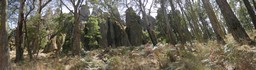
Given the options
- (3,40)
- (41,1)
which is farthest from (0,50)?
(41,1)

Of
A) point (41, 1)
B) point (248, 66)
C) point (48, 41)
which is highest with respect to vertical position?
point (41, 1)

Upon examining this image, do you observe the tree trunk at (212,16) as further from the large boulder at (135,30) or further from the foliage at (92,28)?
the large boulder at (135,30)

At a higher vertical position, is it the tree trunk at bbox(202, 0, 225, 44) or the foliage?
the tree trunk at bbox(202, 0, 225, 44)

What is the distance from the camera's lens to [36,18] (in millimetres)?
18688

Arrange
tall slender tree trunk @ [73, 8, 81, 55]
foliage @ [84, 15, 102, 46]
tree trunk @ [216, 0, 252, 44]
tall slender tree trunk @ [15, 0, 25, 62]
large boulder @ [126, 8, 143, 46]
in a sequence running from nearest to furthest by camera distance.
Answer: tree trunk @ [216, 0, 252, 44] → tall slender tree trunk @ [15, 0, 25, 62] → tall slender tree trunk @ [73, 8, 81, 55] → foliage @ [84, 15, 102, 46] → large boulder @ [126, 8, 143, 46]

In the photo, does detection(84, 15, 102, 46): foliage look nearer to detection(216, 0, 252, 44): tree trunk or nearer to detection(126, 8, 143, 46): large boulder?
detection(126, 8, 143, 46): large boulder

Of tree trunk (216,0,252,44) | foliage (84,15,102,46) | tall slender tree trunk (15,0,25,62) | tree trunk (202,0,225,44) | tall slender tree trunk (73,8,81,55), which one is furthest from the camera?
foliage (84,15,102,46)

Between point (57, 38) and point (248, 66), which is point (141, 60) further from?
point (57, 38)

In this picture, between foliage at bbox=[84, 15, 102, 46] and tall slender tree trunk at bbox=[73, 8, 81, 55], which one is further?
foliage at bbox=[84, 15, 102, 46]

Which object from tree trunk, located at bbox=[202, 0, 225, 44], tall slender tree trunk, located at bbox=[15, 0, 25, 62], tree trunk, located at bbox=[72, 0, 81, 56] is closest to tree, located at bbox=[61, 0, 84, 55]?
tree trunk, located at bbox=[72, 0, 81, 56]

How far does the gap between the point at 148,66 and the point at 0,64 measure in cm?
408

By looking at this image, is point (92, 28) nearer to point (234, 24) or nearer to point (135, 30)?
point (135, 30)

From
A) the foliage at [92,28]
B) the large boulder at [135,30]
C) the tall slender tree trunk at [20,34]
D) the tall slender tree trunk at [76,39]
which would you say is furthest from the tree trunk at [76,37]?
the large boulder at [135,30]

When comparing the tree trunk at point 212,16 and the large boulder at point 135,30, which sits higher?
the tree trunk at point 212,16
